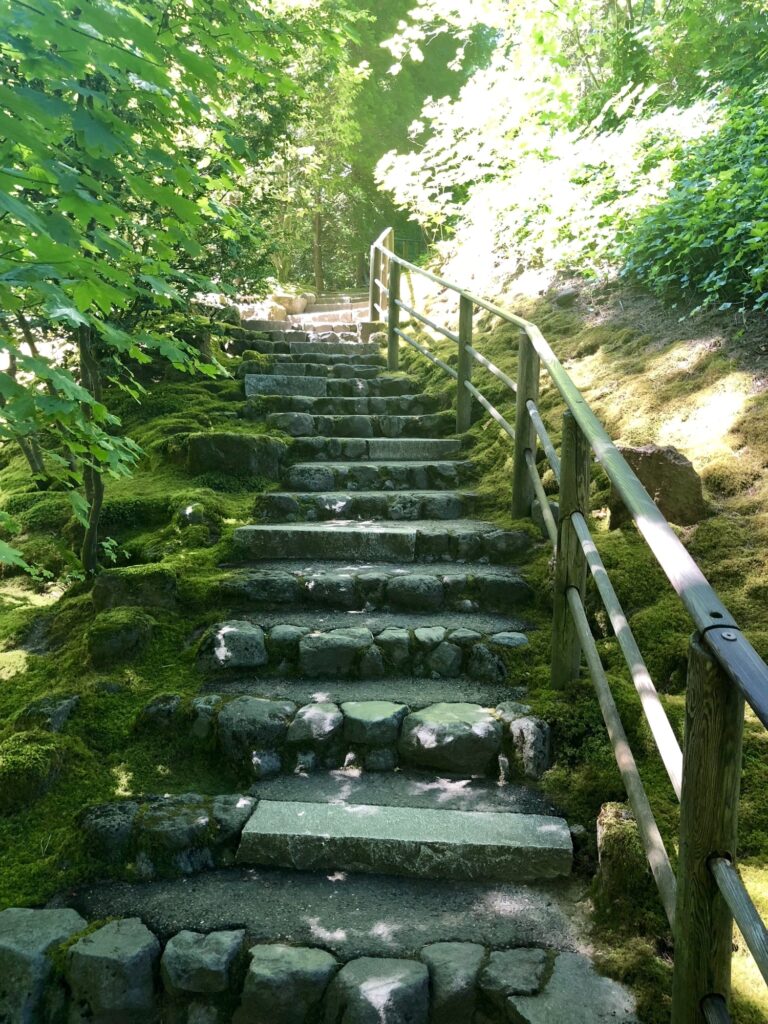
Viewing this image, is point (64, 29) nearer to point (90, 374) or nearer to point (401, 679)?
point (90, 374)

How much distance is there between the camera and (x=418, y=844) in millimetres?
2006

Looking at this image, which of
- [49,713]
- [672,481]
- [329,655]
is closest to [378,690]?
[329,655]

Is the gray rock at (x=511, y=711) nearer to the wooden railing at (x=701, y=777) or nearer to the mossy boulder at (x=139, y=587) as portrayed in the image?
the wooden railing at (x=701, y=777)

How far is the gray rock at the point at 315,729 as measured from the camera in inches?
95.9

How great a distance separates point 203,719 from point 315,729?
383mm

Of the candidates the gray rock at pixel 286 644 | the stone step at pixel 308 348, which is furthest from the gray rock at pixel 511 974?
the stone step at pixel 308 348

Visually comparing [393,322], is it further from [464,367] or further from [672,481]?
[672,481]

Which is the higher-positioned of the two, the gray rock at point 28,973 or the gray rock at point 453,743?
the gray rock at point 453,743

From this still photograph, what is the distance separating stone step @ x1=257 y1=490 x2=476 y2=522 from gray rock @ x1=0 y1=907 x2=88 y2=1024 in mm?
2409

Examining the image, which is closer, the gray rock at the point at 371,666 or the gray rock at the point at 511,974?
the gray rock at the point at 511,974

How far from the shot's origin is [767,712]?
946 millimetres

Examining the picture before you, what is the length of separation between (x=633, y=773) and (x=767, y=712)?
841mm

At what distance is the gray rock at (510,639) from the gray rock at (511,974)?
124 centimetres

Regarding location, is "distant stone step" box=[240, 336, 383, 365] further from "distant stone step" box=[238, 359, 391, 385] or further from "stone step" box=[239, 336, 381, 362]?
"distant stone step" box=[238, 359, 391, 385]
